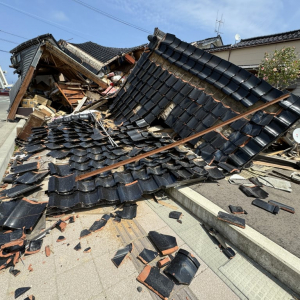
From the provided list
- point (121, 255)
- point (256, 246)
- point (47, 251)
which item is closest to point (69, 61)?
point (47, 251)

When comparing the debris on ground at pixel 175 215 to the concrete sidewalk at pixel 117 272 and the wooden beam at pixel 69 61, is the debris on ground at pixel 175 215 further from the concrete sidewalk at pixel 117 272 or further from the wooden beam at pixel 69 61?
the wooden beam at pixel 69 61

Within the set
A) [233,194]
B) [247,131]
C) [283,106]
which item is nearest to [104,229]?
[233,194]

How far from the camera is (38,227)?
2928 millimetres

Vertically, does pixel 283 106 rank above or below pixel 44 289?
above

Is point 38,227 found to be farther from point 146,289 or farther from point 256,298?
point 256,298

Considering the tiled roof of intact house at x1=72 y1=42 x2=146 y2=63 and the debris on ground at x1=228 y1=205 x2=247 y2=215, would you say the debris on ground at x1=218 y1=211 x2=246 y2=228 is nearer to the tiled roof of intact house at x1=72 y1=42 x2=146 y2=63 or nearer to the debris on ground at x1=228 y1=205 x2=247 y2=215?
the debris on ground at x1=228 y1=205 x2=247 y2=215

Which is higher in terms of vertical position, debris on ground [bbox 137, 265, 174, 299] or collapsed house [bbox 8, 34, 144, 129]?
collapsed house [bbox 8, 34, 144, 129]

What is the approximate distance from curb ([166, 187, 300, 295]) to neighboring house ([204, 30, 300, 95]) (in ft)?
44.7

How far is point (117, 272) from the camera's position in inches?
93.7

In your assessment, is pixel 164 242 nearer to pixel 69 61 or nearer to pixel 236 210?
pixel 236 210

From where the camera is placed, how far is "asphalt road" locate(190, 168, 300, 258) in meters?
2.59

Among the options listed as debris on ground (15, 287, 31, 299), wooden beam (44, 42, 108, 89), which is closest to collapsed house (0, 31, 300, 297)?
debris on ground (15, 287, 31, 299)

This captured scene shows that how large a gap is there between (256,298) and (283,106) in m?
4.11

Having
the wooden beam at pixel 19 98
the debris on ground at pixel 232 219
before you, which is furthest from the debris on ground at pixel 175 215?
the wooden beam at pixel 19 98
